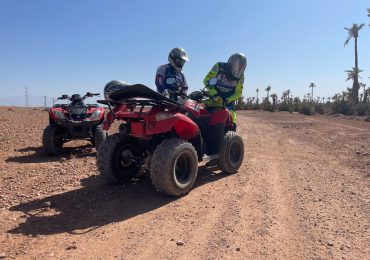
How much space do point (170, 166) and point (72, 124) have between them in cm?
423

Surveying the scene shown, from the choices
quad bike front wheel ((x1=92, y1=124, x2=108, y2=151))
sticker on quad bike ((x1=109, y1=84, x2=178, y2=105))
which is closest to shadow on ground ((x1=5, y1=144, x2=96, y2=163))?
quad bike front wheel ((x1=92, y1=124, x2=108, y2=151))

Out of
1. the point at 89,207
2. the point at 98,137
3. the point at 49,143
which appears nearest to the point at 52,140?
the point at 49,143

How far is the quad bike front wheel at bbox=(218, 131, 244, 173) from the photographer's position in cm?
629

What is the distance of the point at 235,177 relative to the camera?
6.28 metres

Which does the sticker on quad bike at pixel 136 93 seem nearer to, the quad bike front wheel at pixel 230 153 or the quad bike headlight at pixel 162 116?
the quad bike headlight at pixel 162 116

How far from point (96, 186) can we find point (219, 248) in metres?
2.66

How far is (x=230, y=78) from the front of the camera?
22.6ft

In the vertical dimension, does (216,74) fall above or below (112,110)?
above

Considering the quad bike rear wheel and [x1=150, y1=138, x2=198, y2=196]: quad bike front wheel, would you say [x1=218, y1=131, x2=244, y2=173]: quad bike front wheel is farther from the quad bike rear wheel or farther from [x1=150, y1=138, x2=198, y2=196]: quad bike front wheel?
the quad bike rear wheel

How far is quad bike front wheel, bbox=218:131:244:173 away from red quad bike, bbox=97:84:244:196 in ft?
0.06

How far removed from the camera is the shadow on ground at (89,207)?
400 centimetres

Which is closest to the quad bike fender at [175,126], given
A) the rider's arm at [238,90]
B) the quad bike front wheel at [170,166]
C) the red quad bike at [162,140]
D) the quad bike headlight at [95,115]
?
the red quad bike at [162,140]

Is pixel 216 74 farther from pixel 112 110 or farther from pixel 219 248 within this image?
pixel 219 248

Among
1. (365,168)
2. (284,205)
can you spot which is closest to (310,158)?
(365,168)
